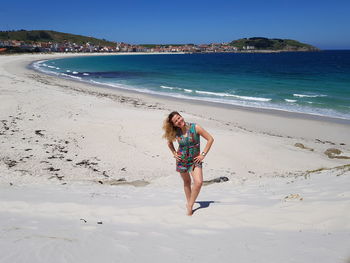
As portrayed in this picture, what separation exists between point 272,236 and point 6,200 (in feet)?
14.5

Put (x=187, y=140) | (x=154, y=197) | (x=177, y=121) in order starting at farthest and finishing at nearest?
(x=154, y=197) < (x=187, y=140) < (x=177, y=121)

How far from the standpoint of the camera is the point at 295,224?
3689 mm

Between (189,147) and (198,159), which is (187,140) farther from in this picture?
(198,159)

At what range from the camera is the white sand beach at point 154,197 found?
3.17 metres

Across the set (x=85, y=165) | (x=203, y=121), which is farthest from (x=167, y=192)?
(x=203, y=121)

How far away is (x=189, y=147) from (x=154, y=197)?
2.01 meters

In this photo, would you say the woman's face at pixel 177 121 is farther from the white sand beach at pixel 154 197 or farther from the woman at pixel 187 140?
the white sand beach at pixel 154 197

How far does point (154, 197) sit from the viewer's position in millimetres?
5746

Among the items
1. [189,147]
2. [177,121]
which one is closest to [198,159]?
[189,147]

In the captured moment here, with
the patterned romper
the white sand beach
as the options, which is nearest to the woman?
the patterned romper

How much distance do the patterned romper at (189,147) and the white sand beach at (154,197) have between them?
2.66ft

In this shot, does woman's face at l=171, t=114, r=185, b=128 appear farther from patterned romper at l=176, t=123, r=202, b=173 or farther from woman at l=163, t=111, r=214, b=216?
patterned romper at l=176, t=123, r=202, b=173

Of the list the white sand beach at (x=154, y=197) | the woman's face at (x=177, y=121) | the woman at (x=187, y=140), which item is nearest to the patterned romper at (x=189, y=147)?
the woman at (x=187, y=140)

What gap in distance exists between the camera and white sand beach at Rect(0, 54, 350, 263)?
125 inches
